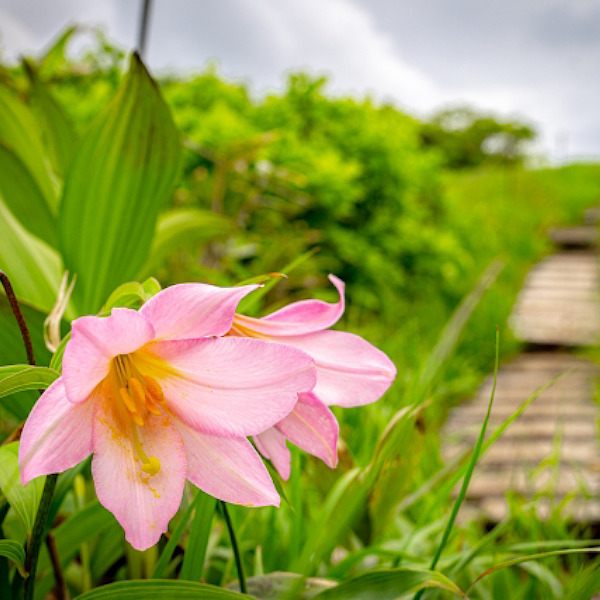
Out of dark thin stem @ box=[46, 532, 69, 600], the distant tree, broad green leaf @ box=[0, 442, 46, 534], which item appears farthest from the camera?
the distant tree

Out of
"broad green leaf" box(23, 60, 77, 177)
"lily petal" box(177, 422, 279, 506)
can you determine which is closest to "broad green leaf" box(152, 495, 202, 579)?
"lily petal" box(177, 422, 279, 506)

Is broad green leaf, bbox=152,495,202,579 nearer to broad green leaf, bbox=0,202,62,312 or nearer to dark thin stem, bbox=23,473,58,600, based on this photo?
dark thin stem, bbox=23,473,58,600

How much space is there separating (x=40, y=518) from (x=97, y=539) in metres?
0.42

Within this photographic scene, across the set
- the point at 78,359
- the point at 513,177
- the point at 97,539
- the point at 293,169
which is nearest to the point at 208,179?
the point at 293,169

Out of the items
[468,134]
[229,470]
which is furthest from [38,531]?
[468,134]

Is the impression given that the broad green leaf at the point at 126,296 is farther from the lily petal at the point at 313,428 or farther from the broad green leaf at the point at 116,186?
the broad green leaf at the point at 116,186

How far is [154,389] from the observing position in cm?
43

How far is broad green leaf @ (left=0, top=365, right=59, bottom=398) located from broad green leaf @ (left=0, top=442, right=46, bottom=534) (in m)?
0.11

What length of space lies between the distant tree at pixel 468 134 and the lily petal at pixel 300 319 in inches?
487

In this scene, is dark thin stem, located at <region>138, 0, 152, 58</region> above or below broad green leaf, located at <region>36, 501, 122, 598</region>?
above

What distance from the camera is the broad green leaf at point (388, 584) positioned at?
51 centimetres

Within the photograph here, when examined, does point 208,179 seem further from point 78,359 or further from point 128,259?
point 78,359

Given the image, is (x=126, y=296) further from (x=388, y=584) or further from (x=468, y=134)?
(x=468, y=134)

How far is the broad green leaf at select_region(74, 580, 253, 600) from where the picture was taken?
0.45m
